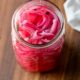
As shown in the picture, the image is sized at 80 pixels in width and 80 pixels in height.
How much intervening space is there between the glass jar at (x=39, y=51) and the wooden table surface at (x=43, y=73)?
13 millimetres

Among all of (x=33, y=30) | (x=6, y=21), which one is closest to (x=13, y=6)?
(x=6, y=21)

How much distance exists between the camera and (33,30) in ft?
1.67

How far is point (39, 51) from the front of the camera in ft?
1.67

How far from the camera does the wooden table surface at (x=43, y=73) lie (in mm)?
569

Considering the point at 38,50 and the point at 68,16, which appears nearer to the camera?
the point at 38,50

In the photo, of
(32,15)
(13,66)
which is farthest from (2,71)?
(32,15)

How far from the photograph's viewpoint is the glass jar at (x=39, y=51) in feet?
1.66

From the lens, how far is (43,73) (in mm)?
575

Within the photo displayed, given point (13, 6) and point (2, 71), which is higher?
point (13, 6)

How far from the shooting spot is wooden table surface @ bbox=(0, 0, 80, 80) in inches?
22.4

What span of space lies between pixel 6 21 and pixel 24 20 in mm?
103

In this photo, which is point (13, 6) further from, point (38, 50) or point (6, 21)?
point (38, 50)

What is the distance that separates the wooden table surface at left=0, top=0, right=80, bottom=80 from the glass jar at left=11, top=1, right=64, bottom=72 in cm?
1

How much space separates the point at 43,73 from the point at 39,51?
0.26ft
